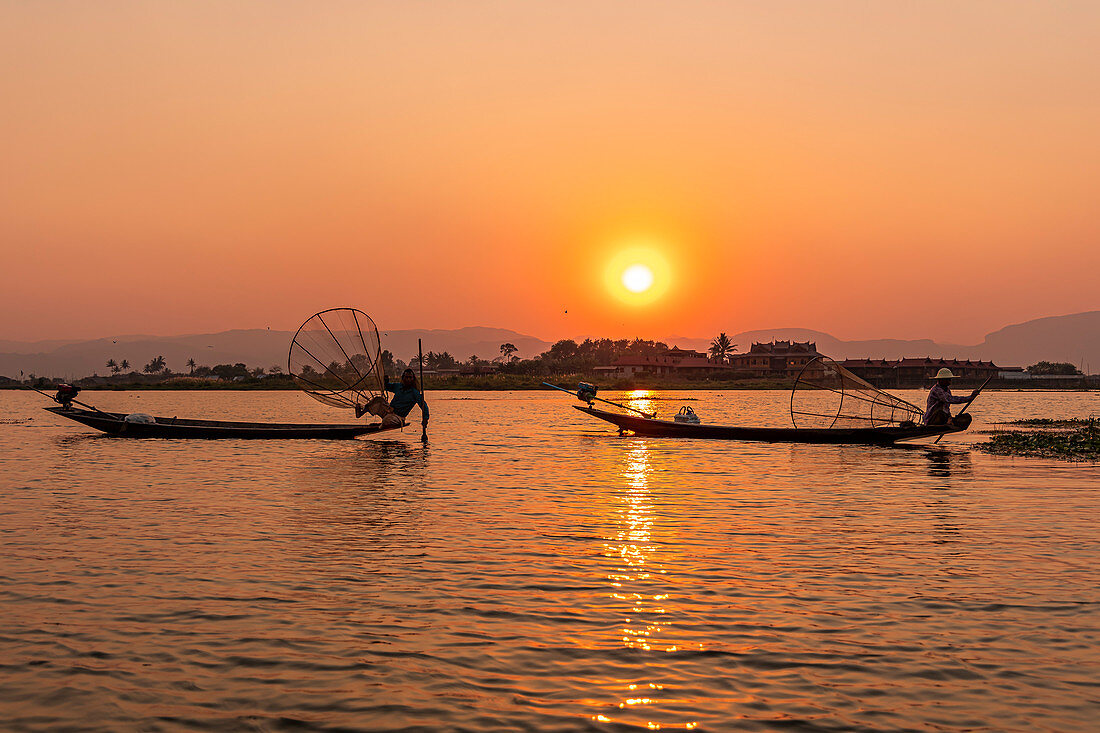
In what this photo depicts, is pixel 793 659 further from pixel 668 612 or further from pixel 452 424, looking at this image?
pixel 452 424

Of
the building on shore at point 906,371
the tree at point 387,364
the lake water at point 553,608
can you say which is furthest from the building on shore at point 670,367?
the lake water at point 553,608

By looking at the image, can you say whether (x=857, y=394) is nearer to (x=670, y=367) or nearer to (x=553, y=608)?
(x=553, y=608)

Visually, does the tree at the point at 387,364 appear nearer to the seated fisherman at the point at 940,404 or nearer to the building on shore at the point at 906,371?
the seated fisherman at the point at 940,404

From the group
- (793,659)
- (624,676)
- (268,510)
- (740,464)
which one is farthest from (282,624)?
(740,464)

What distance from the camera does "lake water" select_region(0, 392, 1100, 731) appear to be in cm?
650

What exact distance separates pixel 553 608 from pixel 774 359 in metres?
172

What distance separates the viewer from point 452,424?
2078 inches

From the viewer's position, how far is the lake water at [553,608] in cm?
650

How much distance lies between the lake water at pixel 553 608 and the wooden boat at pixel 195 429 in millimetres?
13082

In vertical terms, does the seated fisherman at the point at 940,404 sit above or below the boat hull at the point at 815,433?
above

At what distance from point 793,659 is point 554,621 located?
2.34 metres

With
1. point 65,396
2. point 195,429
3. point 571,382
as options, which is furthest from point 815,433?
point 571,382

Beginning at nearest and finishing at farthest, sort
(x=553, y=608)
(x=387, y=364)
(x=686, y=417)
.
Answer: (x=553, y=608) < (x=686, y=417) < (x=387, y=364)

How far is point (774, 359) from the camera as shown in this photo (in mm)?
175875
